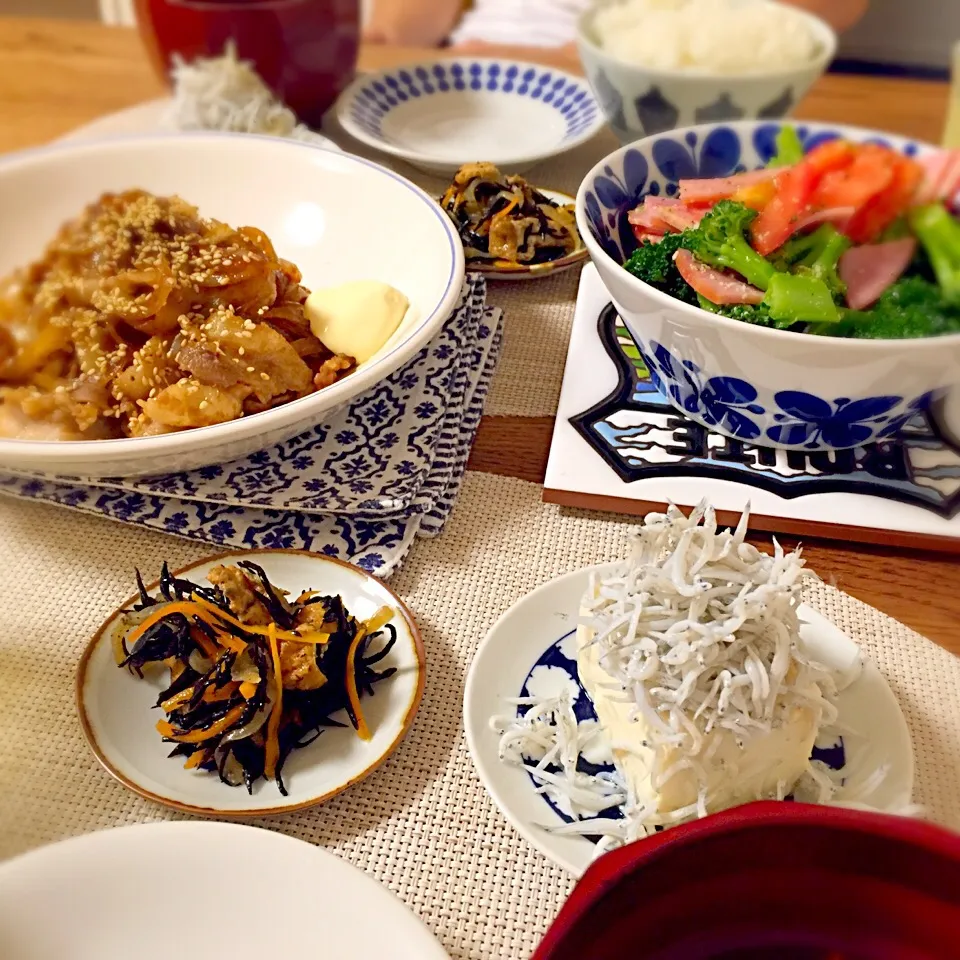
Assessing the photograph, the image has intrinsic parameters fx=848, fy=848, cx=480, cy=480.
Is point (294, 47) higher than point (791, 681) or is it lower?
higher

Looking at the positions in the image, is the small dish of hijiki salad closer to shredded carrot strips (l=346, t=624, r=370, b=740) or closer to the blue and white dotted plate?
shredded carrot strips (l=346, t=624, r=370, b=740)

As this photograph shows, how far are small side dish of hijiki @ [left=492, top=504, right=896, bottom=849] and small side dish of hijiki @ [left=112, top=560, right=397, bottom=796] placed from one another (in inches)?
3.9

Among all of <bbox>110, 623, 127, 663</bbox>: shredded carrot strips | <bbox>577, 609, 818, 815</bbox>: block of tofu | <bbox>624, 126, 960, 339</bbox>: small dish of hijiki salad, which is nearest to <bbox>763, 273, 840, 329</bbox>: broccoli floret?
<bbox>624, 126, 960, 339</bbox>: small dish of hijiki salad

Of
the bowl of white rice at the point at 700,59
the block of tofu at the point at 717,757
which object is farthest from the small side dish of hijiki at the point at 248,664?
the bowl of white rice at the point at 700,59

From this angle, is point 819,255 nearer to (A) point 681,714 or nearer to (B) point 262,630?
(A) point 681,714

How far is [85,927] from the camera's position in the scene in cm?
38

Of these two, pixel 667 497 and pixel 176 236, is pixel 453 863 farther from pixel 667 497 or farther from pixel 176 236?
pixel 176 236

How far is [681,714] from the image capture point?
1.34 ft

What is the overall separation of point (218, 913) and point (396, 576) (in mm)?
270

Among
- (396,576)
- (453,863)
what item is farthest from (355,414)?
(453,863)

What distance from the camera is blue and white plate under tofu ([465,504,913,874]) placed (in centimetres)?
42

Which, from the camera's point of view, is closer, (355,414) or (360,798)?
(360,798)

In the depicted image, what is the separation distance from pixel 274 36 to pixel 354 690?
92 cm

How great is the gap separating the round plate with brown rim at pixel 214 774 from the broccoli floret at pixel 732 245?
0.31 m
